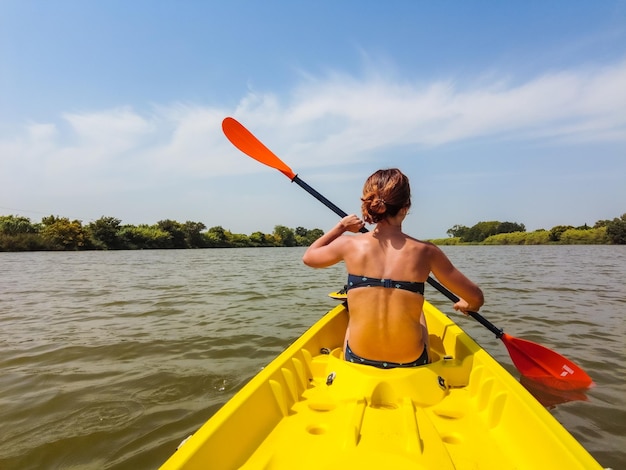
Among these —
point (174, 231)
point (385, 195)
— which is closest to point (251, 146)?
point (385, 195)

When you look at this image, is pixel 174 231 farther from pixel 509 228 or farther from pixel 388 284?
pixel 509 228

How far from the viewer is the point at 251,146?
507 cm

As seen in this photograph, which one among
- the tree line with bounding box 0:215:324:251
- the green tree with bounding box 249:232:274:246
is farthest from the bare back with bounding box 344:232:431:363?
the green tree with bounding box 249:232:274:246

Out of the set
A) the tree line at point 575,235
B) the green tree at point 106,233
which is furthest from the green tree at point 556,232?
the green tree at point 106,233

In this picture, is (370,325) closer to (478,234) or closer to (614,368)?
(614,368)

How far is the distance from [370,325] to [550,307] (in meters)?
6.44

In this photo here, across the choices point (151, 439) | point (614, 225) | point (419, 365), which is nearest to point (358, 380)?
point (419, 365)

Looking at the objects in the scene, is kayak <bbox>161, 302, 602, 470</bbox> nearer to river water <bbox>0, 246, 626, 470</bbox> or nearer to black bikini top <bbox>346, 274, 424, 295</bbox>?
black bikini top <bbox>346, 274, 424, 295</bbox>

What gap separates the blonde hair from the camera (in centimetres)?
236

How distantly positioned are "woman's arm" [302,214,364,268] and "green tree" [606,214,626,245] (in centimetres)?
6023

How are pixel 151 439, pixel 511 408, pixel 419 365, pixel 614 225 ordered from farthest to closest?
pixel 614 225 → pixel 151 439 → pixel 419 365 → pixel 511 408

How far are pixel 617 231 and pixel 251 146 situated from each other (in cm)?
6012

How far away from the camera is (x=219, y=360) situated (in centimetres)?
450

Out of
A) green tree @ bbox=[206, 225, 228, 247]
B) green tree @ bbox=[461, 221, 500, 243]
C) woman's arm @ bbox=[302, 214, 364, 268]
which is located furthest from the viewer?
green tree @ bbox=[461, 221, 500, 243]
